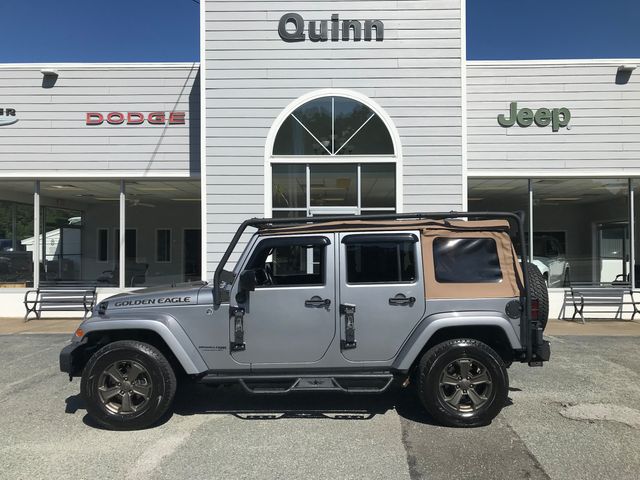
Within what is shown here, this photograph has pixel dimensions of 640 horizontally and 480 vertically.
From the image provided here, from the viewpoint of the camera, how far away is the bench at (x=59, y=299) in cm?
1127

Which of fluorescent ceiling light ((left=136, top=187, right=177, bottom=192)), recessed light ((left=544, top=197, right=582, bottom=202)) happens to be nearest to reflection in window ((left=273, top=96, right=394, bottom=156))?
fluorescent ceiling light ((left=136, top=187, right=177, bottom=192))

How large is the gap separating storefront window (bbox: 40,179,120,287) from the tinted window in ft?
28.8

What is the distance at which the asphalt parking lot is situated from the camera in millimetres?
3822

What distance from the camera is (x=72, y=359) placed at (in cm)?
475

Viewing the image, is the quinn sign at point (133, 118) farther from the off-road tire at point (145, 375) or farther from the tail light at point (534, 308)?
the tail light at point (534, 308)

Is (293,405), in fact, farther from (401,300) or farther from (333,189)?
(333,189)

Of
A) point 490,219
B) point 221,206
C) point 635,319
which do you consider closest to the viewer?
point 490,219

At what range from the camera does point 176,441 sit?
4.37 m

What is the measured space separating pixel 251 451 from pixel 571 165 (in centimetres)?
1007

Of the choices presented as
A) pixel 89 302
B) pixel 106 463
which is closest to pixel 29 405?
pixel 106 463

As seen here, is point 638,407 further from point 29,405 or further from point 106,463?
point 29,405

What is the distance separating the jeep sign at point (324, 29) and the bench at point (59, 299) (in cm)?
702

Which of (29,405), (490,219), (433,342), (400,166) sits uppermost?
(400,166)

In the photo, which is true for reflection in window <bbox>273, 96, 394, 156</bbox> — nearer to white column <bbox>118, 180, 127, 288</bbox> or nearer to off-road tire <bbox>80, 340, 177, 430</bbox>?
white column <bbox>118, 180, 127, 288</bbox>
